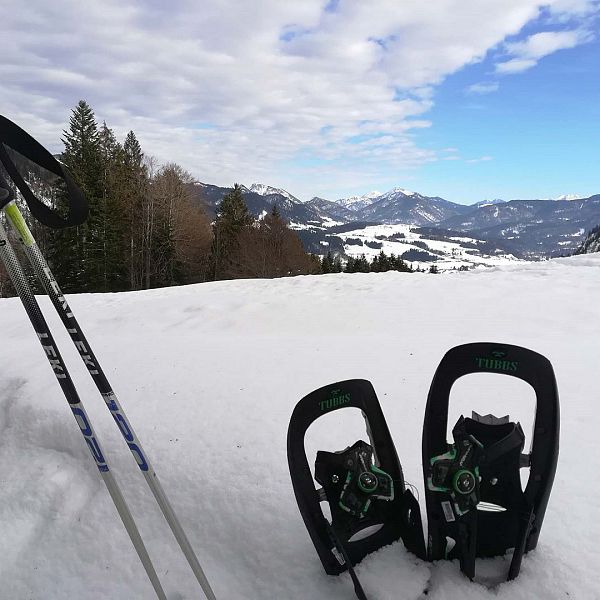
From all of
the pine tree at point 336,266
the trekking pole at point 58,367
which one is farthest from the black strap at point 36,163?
the pine tree at point 336,266

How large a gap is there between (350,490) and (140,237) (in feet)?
109

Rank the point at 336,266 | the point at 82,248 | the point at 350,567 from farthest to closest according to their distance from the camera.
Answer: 1. the point at 336,266
2. the point at 82,248
3. the point at 350,567

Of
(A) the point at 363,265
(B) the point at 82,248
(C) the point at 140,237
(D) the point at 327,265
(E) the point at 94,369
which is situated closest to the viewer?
(E) the point at 94,369

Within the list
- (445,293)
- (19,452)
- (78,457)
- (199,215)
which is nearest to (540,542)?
(78,457)

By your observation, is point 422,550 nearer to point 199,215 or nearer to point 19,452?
point 19,452

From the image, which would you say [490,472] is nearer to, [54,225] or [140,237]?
[54,225]

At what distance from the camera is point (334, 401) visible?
7.16 feet

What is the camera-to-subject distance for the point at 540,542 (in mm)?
2227

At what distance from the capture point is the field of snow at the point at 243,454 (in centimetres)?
224

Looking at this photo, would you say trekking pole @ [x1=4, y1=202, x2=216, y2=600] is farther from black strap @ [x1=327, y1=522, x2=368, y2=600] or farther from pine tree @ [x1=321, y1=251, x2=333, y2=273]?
pine tree @ [x1=321, y1=251, x2=333, y2=273]

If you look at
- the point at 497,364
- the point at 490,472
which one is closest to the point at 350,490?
the point at 490,472

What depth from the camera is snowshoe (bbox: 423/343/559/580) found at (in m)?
2.04

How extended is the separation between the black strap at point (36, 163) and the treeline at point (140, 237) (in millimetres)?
29870

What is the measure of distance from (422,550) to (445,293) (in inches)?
302
